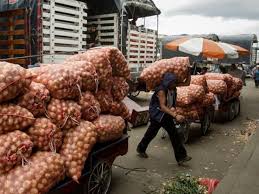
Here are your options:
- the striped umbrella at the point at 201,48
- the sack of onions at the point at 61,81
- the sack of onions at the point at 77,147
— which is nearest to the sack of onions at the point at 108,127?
the sack of onions at the point at 77,147

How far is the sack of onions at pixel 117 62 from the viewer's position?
5.14 meters

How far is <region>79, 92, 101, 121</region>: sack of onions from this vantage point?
4.45 meters

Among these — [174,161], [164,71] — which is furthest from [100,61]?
[174,161]

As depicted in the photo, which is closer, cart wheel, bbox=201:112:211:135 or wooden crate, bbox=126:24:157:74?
cart wheel, bbox=201:112:211:135

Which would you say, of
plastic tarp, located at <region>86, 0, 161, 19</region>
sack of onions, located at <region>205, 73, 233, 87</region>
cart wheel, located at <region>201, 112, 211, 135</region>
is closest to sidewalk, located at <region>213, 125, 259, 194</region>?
cart wheel, located at <region>201, 112, 211, 135</region>

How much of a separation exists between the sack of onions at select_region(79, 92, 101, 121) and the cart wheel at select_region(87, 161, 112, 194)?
0.61 metres

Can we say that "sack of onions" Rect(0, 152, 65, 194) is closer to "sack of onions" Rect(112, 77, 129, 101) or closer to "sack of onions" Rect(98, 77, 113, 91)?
"sack of onions" Rect(98, 77, 113, 91)

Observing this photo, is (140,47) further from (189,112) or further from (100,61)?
(100,61)

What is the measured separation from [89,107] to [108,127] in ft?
1.21

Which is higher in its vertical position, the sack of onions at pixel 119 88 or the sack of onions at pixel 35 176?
the sack of onions at pixel 119 88

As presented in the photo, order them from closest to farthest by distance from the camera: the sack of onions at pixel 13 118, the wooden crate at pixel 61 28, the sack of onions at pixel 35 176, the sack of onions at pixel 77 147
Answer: the sack of onions at pixel 35 176, the sack of onions at pixel 13 118, the sack of onions at pixel 77 147, the wooden crate at pixel 61 28

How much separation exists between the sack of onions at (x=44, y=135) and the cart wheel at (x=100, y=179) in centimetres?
89

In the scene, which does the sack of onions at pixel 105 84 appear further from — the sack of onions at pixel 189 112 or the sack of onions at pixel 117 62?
the sack of onions at pixel 189 112

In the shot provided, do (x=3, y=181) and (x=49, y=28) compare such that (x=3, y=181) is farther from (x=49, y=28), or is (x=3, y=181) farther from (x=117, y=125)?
(x=49, y=28)
